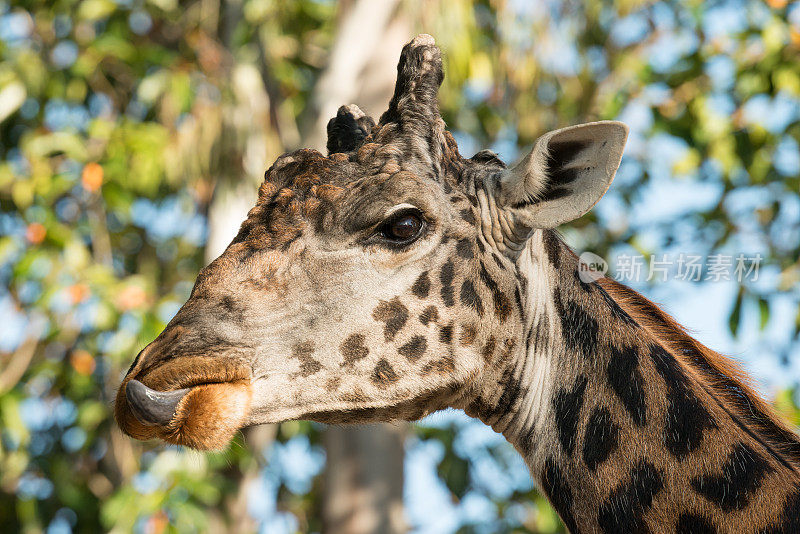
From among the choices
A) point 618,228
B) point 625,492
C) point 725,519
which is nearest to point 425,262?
point 625,492

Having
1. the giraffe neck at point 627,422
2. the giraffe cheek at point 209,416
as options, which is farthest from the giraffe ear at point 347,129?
the giraffe cheek at point 209,416

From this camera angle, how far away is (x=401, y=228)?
322 cm

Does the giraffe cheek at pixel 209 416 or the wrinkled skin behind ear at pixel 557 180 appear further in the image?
the wrinkled skin behind ear at pixel 557 180

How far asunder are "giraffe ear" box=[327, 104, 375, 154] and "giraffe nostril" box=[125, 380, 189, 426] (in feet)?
5.10

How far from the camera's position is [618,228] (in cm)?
1087

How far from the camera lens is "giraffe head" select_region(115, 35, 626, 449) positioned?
116 inches

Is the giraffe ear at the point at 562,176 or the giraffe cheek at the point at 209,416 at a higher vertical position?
the giraffe ear at the point at 562,176

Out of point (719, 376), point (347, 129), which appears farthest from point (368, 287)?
point (719, 376)

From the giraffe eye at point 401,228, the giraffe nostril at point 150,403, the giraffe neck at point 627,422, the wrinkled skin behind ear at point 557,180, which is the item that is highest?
the wrinkled skin behind ear at point 557,180

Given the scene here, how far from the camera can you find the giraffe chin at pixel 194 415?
9.04ft

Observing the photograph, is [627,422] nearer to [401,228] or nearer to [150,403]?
[401,228]

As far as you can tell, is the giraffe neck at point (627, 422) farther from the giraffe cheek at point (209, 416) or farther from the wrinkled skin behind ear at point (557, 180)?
the giraffe cheek at point (209, 416)

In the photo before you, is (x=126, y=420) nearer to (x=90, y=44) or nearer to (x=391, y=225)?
(x=391, y=225)

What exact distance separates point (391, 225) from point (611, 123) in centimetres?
91
